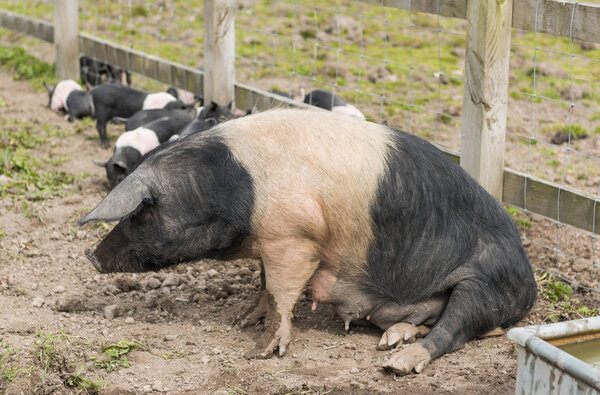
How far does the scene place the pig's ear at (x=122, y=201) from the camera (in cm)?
363

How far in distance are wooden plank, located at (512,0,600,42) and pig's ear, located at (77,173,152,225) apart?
2.20 metres

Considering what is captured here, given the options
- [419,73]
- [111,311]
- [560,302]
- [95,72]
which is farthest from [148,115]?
[560,302]

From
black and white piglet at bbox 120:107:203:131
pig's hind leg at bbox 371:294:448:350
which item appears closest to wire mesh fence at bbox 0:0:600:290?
black and white piglet at bbox 120:107:203:131

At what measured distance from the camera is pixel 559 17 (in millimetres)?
4281

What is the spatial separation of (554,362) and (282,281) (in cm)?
142

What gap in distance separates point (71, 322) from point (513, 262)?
212 centimetres

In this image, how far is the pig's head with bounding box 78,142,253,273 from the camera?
3.76 meters

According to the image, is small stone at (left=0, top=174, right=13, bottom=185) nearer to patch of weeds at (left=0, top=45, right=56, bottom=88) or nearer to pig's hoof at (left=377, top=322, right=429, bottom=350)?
patch of weeds at (left=0, top=45, right=56, bottom=88)

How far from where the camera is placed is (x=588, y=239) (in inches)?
200

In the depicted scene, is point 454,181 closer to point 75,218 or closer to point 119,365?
point 119,365

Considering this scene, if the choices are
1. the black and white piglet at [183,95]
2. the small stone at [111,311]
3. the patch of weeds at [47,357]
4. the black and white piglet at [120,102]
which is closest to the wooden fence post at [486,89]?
the small stone at [111,311]

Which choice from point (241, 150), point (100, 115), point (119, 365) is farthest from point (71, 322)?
point (100, 115)

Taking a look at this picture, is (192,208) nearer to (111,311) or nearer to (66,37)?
(111,311)

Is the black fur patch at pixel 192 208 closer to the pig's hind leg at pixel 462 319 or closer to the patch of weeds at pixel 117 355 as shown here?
the patch of weeds at pixel 117 355
